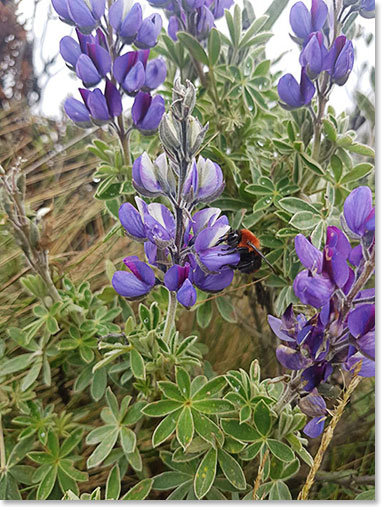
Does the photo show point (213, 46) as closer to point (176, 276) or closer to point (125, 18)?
point (125, 18)

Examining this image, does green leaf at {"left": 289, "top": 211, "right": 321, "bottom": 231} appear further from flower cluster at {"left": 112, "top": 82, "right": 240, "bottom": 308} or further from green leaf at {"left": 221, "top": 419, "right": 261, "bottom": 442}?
green leaf at {"left": 221, "top": 419, "right": 261, "bottom": 442}

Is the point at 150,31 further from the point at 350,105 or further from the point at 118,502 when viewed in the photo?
the point at 118,502

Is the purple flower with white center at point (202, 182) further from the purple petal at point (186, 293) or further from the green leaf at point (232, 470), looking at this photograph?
the green leaf at point (232, 470)

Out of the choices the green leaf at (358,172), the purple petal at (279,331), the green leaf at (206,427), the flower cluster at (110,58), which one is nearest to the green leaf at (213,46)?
the flower cluster at (110,58)

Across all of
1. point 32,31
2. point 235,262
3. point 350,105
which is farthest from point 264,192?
point 32,31

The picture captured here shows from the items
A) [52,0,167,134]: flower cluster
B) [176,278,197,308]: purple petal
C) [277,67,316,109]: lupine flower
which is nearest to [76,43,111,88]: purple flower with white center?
[52,0,167,134]: flower cluster

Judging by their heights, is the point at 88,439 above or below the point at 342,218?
below
